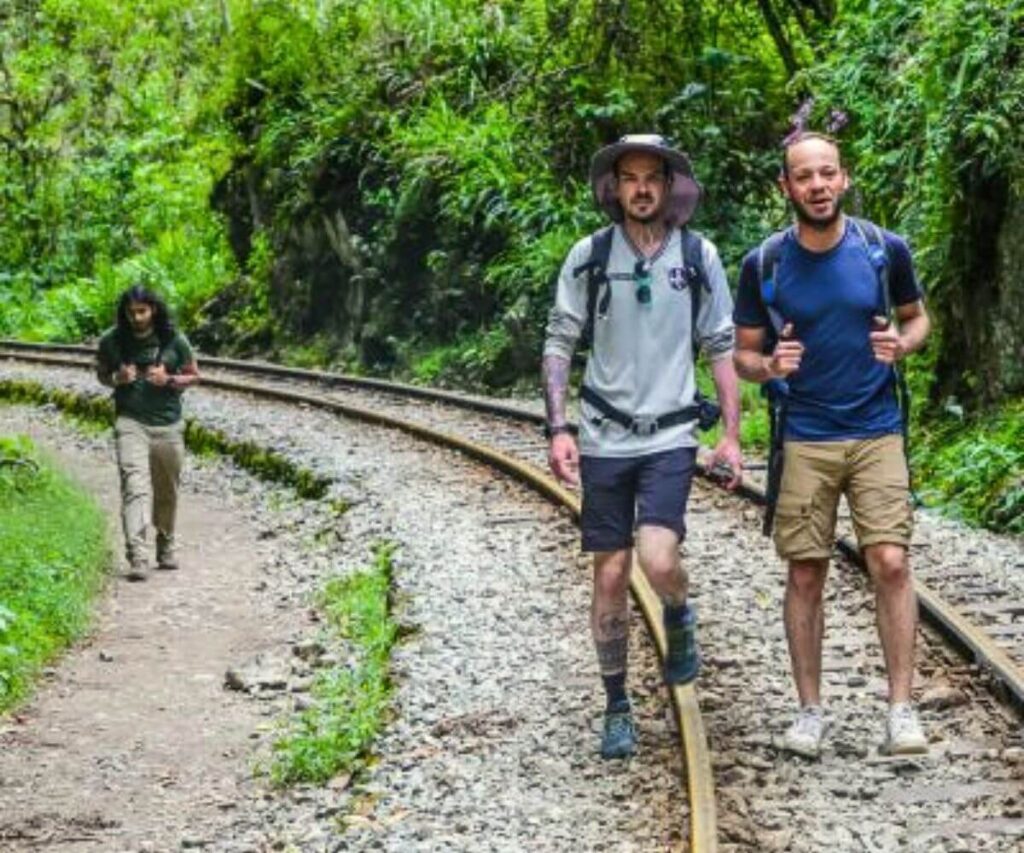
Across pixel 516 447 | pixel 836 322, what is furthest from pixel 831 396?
pixel 516 447

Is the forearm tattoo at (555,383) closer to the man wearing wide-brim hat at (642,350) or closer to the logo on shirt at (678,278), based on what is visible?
the man wearing wide-brim hat at (642,350)

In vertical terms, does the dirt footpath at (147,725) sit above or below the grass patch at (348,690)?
below

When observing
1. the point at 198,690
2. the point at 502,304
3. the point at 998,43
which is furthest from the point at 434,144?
the point at 198,690

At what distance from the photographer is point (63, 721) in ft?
29.9

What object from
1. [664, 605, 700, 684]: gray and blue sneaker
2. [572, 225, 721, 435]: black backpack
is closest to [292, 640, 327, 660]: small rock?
[664, 605, 700, 684]: gray and blue sneaker

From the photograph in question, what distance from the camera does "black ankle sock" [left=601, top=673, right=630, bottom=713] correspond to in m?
6.61

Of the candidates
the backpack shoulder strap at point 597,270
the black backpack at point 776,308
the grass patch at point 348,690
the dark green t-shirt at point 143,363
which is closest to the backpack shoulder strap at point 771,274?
the black backpack at point 776,308

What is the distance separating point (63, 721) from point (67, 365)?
56.1 feet

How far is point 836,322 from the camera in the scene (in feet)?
20.0

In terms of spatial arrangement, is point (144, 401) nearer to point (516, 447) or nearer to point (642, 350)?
point (516, 447)

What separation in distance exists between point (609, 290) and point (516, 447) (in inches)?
360

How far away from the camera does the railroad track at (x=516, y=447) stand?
6.50 meters

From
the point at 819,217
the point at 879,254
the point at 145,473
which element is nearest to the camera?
the point at 819,217

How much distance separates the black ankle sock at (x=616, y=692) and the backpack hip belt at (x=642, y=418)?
94cm
